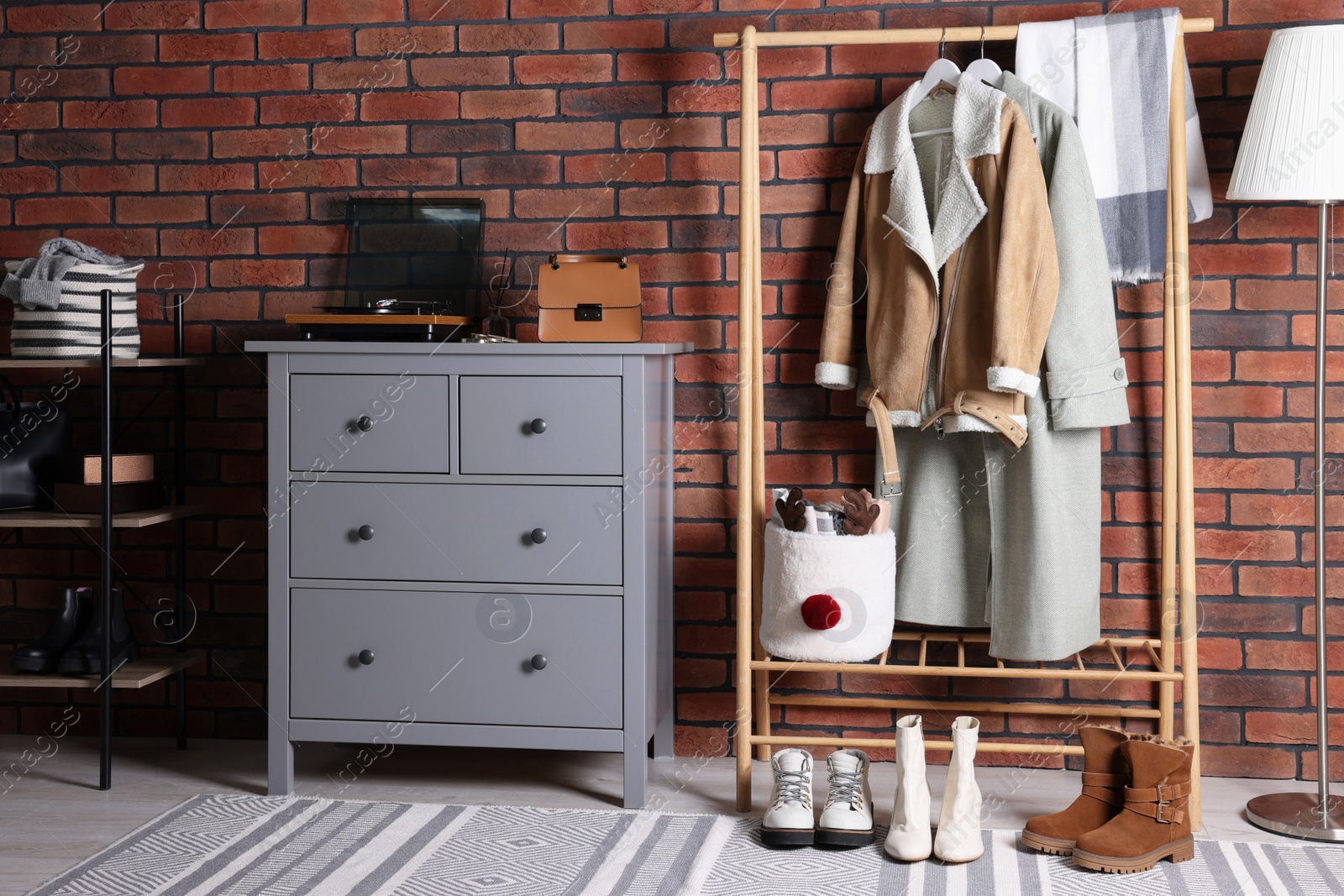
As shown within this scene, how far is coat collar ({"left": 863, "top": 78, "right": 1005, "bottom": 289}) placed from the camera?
7.13 feet

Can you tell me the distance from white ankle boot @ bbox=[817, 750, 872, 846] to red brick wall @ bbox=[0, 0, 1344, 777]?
1.47 feet

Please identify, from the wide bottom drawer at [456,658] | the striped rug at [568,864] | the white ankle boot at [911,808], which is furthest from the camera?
the wide bottom drawer at [456,658]

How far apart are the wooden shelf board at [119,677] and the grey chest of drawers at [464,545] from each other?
0.36 m

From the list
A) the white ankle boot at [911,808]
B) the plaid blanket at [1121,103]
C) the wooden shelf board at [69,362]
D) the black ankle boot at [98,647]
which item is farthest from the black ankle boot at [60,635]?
the plaid blanket at [1121,103]

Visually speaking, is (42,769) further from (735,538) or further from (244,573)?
(735,538)

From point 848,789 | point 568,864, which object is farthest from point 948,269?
point 568,864

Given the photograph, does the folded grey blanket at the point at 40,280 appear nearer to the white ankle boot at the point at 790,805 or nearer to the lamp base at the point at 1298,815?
the white ankle boot at the point at 790,805

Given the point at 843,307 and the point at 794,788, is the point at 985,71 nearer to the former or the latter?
the point at 843,307

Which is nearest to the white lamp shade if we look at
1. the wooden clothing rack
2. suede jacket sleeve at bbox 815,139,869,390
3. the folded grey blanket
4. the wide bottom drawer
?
the wooden clothing rack

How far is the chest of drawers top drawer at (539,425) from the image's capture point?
2176 mm

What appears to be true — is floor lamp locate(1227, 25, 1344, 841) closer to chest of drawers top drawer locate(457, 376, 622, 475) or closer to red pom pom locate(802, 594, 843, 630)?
red pom pom locate(802, 594, 843, 630)

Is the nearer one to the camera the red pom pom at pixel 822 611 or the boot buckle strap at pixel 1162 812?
the boot buckle strap at pixel 1162 812

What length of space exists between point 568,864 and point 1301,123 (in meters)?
1.83

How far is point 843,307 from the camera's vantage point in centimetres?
234
